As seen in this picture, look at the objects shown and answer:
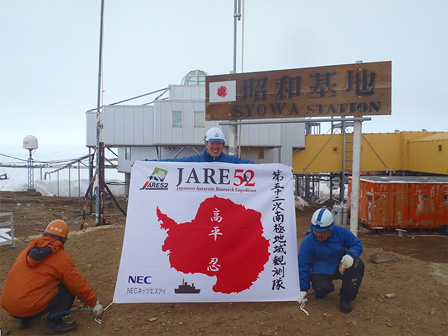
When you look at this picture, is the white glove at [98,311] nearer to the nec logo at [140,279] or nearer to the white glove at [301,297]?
the nec logo at [140,279]

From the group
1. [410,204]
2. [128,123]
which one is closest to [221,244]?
[410,204]

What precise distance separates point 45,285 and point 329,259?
3221mm

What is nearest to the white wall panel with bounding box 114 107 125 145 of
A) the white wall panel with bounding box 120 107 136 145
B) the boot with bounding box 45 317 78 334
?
the white wall panel with bounding box 120 107 136 145

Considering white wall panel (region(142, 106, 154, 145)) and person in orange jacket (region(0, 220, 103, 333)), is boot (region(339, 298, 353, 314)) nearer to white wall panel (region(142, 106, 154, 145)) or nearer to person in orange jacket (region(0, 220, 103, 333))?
person in orange jacket (region(0, 220, 103, 333))

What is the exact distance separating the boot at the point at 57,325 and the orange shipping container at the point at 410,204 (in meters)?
9.06

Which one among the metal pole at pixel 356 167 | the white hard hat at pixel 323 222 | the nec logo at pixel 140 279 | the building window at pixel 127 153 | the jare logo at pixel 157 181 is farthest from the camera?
the building window at pixel 127 153

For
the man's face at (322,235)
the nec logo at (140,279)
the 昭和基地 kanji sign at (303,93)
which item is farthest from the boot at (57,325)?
the 昭和基地 kanji sign at (303,93)

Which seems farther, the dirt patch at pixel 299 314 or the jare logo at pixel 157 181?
the jare logo at pixel 157 181

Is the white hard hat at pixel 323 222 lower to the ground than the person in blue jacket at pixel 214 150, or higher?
lower

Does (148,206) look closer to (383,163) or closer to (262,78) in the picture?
(262,78)

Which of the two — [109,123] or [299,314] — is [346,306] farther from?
[109,123]

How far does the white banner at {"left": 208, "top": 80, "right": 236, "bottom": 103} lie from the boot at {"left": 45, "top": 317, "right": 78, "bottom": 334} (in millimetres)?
4354

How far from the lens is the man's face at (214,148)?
4.63m

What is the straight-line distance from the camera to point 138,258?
418 centimetres
